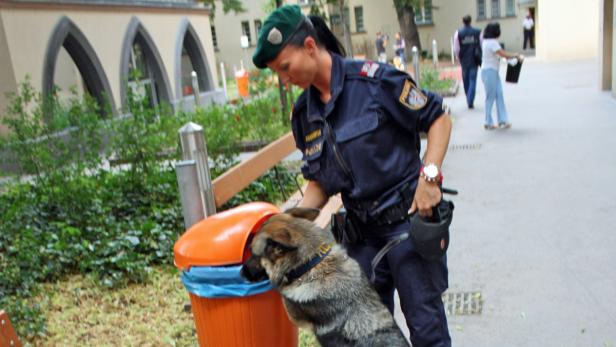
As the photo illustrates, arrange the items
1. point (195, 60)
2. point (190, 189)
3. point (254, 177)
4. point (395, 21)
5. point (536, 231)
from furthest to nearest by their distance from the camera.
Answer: point (395, 21) → point (195, 60) → point (536, 231) → point (254, 177) → point (190, 189)

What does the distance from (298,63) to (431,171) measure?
2.26ft

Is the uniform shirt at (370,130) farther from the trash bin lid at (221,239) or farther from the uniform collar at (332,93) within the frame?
the trash bin lid at (221,239)

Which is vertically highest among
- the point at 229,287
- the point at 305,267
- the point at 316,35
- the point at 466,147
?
the point at 316,35

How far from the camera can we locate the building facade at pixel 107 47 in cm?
1177

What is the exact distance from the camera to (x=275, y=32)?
2.30m

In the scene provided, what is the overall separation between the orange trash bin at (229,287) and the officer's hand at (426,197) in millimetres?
698

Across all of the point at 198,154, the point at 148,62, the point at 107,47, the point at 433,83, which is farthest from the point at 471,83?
the point at 148,62

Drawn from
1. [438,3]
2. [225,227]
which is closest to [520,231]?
[225,227]

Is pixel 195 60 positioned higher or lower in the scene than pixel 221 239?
higher

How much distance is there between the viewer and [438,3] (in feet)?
131

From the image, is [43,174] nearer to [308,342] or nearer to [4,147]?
[4,147]

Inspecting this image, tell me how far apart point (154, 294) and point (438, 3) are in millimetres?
38860

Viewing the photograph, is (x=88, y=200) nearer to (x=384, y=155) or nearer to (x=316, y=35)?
(x=316, y=35)

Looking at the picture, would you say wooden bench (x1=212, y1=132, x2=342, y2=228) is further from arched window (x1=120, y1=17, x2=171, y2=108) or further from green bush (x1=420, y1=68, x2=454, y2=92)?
arched window (x1=120, y1=17, x2=171, y2=108)
